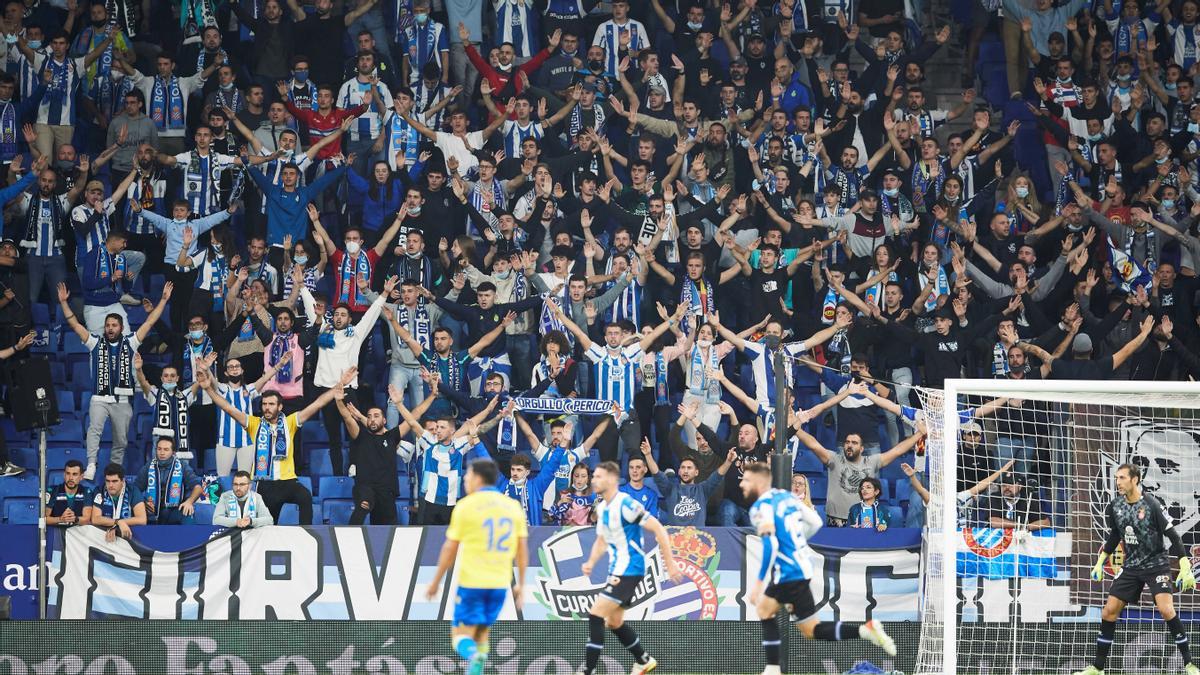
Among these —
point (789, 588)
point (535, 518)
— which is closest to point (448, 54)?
point (535, 518)

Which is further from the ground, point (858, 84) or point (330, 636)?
point (858, 84)

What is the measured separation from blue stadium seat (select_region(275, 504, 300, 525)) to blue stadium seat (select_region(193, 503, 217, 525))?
734 millimetres

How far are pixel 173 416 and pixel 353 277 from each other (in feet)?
8.84

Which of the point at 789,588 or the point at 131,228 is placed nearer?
the point at 789,588

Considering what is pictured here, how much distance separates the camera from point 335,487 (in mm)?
16234

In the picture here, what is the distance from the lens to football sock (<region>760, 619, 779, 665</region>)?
35.7 ft

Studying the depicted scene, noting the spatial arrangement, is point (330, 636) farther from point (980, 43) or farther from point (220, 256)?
point (980, 43)

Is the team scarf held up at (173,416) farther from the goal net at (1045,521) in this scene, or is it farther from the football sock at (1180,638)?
the football sock at (1180,638)

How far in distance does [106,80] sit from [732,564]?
34.9ft

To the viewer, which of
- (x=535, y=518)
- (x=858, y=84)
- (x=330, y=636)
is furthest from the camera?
(x=858, y=84)

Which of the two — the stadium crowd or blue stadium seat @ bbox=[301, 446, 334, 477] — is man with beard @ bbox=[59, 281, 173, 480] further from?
blue stadium seat @ bbox=[301, 446, 334, 477]

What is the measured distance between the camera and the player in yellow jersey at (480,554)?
385 inches

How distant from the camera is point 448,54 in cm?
1964

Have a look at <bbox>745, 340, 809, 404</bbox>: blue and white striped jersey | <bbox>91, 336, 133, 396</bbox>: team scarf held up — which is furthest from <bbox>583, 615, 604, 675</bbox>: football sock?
<bbox>91, 336, 133, 396</bbox>: team scarf held up
